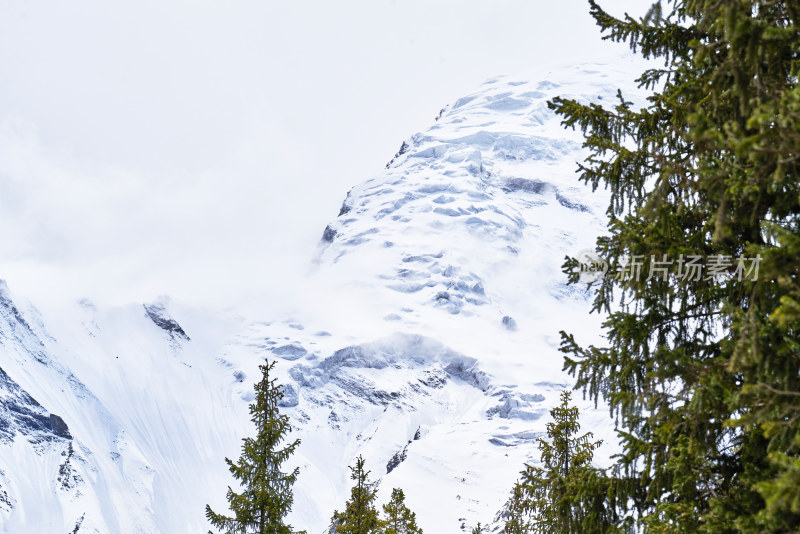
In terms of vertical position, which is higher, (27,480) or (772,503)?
(27,480)

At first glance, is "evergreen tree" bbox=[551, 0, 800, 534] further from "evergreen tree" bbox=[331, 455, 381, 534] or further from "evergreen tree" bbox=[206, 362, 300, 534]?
"evergreen tree" bbox=[331, 455, 381, 534]

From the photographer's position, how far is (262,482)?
1486cm

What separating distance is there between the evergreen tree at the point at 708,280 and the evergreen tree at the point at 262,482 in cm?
1055

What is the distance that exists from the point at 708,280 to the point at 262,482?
39.4 ft

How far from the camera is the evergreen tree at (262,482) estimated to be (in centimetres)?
1469

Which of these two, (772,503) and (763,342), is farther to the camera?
(763,342)

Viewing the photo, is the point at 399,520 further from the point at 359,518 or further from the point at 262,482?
the point at 262,482

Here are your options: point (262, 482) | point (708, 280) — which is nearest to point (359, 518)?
point (262, 482)

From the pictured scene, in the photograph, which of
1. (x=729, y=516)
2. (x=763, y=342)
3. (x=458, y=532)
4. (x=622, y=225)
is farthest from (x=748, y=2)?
(x=458, y=532)

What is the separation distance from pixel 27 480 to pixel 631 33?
765ft

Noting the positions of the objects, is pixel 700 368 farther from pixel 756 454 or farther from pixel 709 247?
pixel 709 247

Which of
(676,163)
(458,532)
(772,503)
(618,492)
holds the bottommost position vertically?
(772,503)

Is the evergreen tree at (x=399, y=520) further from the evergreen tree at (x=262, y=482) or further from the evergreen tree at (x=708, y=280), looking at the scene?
the evergreen tree at (x=708, y=280)

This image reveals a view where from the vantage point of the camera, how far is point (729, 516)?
471 centimetres
